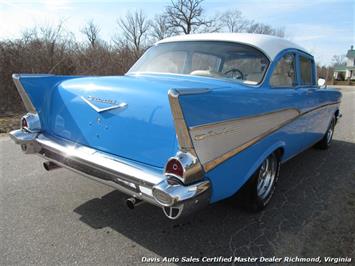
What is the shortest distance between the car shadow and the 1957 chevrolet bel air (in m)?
0.26

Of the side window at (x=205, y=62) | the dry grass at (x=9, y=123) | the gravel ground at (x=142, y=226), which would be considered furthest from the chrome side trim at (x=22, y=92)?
the dry grass at (x=9, y=123)

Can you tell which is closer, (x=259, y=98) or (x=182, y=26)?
(x=259, y=98)

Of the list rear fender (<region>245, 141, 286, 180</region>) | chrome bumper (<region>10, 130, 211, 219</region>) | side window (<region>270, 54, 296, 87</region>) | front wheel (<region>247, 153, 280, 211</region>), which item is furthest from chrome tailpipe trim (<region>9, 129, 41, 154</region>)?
side window (<region>270, 54, 296, 87</region>)

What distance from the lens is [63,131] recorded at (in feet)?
9.42

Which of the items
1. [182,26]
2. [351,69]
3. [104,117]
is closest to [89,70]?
[104,117]

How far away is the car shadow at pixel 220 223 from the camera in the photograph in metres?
2.47

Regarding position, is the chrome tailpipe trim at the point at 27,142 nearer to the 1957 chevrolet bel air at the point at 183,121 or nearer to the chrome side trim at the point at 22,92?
the 1957 chevrolet bel air at the point at 183,121

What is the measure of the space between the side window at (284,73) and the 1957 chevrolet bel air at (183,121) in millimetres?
12

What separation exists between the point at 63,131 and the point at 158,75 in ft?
3.90

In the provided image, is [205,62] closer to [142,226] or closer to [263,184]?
[263,184]

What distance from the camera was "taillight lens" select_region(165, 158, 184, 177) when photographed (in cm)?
199

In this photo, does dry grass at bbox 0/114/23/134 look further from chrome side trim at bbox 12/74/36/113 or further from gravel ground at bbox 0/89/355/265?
chrome side trim at bbox 12/74/36/113

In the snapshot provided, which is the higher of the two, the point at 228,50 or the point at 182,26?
the point at 182,26

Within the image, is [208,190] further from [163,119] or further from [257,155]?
[257,155]
